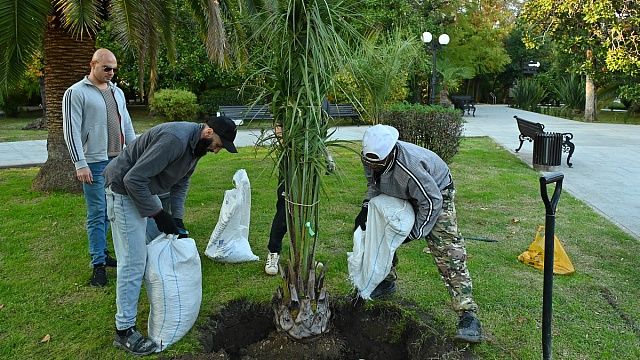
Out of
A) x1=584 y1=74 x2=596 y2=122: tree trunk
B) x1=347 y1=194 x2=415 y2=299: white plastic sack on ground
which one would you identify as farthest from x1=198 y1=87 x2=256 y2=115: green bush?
x1=347 y1=194 x2=415 y2=299: white plastic sack on ground

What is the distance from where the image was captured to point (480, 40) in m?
28.7

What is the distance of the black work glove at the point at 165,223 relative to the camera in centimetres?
303

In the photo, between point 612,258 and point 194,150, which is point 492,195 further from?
point 194,150

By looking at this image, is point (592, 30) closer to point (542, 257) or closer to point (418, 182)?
point (542, 257)

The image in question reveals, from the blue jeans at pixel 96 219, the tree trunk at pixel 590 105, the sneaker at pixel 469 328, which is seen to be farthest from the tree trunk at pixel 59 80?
the tree trunk at pixel 590 105

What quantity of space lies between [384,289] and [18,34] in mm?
4363

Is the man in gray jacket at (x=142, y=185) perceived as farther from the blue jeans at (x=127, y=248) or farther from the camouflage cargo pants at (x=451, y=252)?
the camouflage cargo pants at (x=451, y=252)

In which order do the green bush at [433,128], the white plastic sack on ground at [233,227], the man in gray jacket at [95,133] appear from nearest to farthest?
1. the man in gray jacket at [95,133]
2. the white plastic sack on ground at [233,227]
3. the green bush at [433,128]

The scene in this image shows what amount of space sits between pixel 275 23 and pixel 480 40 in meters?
28.2

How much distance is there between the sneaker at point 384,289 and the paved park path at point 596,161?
1.16 m

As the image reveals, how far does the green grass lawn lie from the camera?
3.32 meters

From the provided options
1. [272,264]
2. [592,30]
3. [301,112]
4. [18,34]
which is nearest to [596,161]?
[592,30]

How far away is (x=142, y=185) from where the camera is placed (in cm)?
286

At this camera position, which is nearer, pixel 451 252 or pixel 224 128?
pixel 224 128
